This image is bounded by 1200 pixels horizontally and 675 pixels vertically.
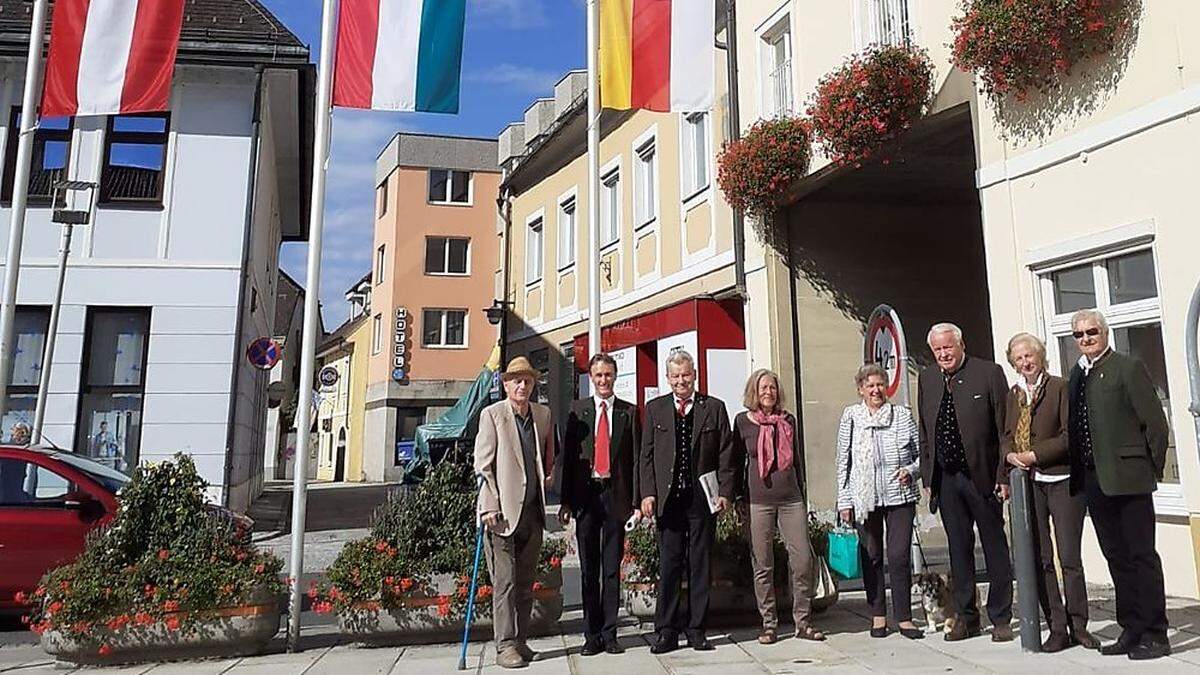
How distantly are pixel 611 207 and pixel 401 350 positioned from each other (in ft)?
56.6

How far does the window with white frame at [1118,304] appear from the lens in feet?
24.4

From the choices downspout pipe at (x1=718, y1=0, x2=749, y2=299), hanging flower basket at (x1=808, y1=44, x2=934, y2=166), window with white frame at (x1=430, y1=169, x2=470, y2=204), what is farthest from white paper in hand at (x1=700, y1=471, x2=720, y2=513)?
window with white frame at (x1=430, y1=169, x2=470, y2=204)

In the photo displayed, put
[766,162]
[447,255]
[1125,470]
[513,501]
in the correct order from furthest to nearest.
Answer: [447,255], [766,162], [513,501], [1125,470]

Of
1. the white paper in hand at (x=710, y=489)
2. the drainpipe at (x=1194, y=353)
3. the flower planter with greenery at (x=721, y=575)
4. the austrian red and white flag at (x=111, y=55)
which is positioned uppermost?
the austrian red and white flag at (x=111, y=55)

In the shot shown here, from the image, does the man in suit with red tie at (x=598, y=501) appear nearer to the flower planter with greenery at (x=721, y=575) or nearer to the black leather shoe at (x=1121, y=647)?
the flower planter with greenery at (x=721, y=575)

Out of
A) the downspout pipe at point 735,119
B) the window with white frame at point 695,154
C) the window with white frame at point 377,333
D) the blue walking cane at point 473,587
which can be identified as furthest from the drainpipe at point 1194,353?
the window with white frame at point 377,333

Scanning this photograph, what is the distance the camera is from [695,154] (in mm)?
14984

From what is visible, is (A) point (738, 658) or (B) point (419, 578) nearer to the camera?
(A) point (738, 658)

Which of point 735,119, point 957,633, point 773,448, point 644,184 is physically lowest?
point 957,633

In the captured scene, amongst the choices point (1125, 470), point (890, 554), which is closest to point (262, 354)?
point (890, 554)

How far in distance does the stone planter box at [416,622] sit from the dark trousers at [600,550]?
70 cm

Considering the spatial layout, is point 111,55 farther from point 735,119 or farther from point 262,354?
point 735,119

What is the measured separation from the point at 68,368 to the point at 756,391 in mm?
11459

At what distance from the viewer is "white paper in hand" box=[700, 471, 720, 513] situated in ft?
20.0
